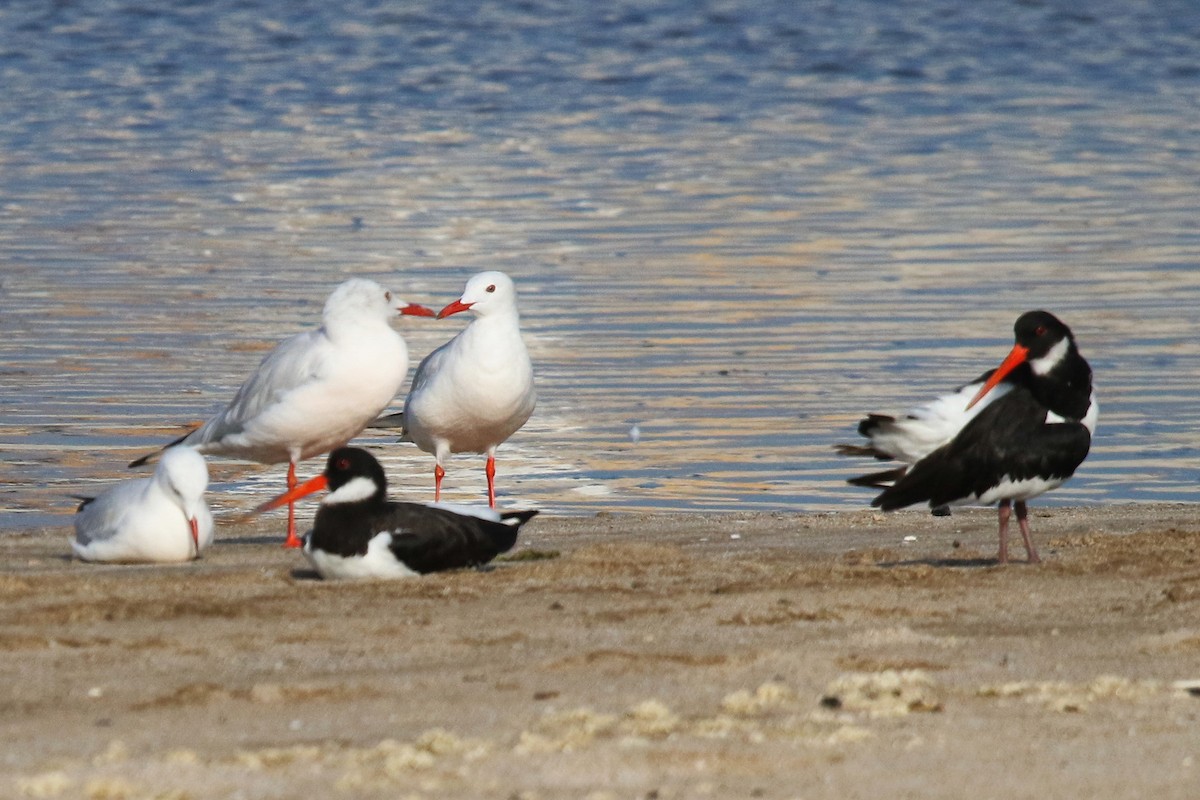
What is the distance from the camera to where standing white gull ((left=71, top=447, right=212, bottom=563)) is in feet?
27.6

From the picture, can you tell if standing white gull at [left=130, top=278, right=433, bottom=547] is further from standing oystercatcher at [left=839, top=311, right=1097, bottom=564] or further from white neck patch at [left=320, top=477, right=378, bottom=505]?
standing oystercatcher at [left=839, top=311, right=1097, bottom=564]

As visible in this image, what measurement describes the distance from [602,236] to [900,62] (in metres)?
20.1

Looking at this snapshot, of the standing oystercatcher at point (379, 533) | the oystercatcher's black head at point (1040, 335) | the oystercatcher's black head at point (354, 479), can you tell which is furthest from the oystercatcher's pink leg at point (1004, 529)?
the oystercatcher's black head at point (354, 479)

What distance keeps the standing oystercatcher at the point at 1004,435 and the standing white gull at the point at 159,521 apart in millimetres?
2682

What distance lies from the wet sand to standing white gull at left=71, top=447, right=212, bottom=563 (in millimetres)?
113

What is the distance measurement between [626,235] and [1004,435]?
11.2 m

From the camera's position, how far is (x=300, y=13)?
47562mm

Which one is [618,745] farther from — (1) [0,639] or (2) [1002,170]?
(2) [1002,170]

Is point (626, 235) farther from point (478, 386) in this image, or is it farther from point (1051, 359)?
point (1051, 359)

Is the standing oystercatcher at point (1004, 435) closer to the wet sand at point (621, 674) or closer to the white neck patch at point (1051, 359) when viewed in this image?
the white neck patch at point (1051, 359)

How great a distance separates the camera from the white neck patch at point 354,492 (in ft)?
26.5

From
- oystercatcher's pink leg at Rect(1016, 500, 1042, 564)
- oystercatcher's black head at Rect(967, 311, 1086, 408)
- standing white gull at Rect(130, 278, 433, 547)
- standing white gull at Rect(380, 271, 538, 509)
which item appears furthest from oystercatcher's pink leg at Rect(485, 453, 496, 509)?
oystercatcher's pink leg at Rect(1016, 500, 1042, 564)

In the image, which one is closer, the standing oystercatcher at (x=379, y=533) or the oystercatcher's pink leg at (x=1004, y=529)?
the standing oystercatcher at (x=379, y=533)

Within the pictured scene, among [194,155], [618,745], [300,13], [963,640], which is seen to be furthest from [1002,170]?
[300,13]
